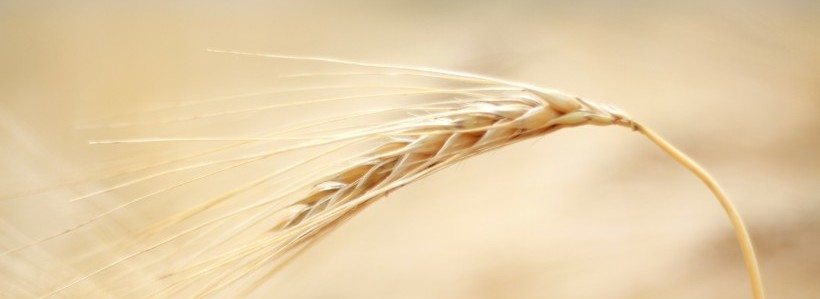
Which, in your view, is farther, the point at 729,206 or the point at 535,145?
the point at 535,145

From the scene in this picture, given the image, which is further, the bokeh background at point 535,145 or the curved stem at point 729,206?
the bokeh background at point 535,145

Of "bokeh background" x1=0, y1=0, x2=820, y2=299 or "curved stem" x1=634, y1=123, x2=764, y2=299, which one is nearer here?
"curved stem" x1=634, y1=123, x2=764, y2=299

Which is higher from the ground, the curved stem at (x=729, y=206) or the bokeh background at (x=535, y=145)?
the bokeh background at (x=535, y=145)

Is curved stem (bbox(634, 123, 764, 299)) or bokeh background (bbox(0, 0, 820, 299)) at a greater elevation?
bokeh background (bbox(0, 0, 820, 299))

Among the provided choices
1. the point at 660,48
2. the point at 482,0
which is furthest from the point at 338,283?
the point at 660,48

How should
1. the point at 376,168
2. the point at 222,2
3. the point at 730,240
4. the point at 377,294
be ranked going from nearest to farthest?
1. the point at 376,168
2. the point at 730,240
3. the point at 377,294
4. the point at 222,2

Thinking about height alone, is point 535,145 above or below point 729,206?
above

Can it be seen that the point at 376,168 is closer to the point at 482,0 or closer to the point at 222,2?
the point at 482,0

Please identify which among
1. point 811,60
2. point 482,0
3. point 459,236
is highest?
point 482,0
